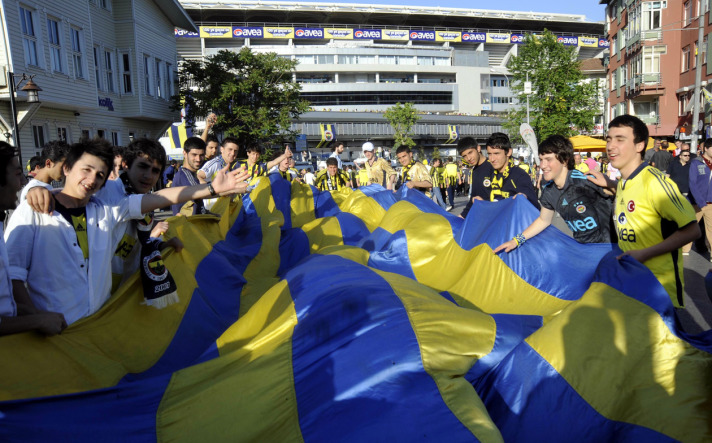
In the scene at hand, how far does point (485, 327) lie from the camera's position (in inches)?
117

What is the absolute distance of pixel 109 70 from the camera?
2323 cm

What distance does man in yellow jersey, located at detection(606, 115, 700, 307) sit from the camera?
3090 millimetres

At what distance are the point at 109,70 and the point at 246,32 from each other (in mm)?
57691

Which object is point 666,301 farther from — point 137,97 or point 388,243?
point 137,97

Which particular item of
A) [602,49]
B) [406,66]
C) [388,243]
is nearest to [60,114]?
[388,243]

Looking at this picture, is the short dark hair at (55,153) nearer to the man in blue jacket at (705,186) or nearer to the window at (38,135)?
the man in blue jacket at (705,186)

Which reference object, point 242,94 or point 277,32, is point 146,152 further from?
point 277,32

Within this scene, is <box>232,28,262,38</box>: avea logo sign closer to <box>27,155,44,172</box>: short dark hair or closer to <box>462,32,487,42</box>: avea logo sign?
<box>462,32,487,42</box>: avea logo sign

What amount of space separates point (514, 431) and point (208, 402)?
58.4 inches

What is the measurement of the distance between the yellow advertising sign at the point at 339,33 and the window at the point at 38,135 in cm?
6706

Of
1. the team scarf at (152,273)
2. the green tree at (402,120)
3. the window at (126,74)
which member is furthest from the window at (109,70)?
the green tree at (402,120)

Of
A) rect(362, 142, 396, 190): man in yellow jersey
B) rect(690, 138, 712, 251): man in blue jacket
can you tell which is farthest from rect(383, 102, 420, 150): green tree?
rect(690, 138, 712, 251): man in blue jacket

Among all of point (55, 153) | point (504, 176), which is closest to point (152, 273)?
point (55, 153)

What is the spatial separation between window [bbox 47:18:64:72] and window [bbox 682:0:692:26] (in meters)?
38.9
